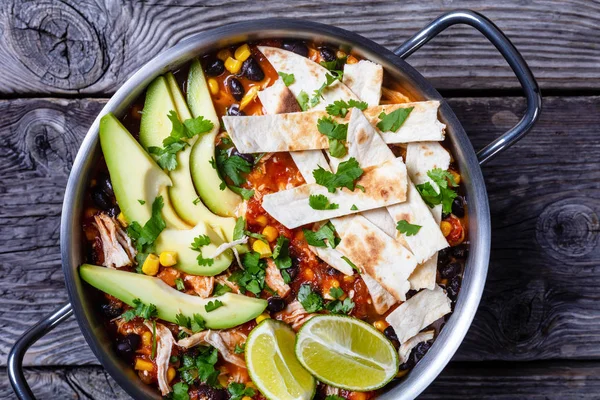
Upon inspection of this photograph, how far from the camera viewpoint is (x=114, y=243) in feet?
10.9

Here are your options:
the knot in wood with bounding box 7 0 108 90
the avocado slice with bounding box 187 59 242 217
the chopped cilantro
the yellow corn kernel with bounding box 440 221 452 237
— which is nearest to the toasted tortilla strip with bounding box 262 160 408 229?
the avocado slice with bounding box 187 59 242 217

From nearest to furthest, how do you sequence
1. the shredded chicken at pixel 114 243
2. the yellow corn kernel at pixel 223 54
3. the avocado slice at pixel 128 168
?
the avocado slice at pixel 128 168 < the shredded chicken at pixel 114 243 < the yellow corn kernel at pixel 223 54

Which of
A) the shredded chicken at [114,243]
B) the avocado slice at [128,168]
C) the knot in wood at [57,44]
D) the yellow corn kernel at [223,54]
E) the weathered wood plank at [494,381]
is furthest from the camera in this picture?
the weathered wood plank at [494,381]

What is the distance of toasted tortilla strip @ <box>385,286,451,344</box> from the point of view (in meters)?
3.43

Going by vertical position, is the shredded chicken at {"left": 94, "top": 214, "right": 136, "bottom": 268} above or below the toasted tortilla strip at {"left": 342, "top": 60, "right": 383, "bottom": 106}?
below

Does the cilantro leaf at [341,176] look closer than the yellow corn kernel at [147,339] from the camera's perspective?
Yes

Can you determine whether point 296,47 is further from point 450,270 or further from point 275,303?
point 450,270

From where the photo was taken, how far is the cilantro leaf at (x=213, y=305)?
131 inches

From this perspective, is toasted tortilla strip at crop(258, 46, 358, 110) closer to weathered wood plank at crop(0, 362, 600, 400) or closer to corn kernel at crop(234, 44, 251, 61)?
corn kernel at crop(234, 44, 251, 61)

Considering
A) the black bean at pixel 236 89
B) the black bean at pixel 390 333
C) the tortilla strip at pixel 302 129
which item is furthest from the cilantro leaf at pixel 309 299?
the black bean at pixel 236 89

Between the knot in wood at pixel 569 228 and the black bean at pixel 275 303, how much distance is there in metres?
1.84

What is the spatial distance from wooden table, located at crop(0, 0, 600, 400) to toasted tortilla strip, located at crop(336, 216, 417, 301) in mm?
1072

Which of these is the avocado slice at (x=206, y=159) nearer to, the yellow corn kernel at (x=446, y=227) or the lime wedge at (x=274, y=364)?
the lime wedge at (x=274, y=364)

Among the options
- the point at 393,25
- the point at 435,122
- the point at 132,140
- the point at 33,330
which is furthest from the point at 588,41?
the point at 33,330
